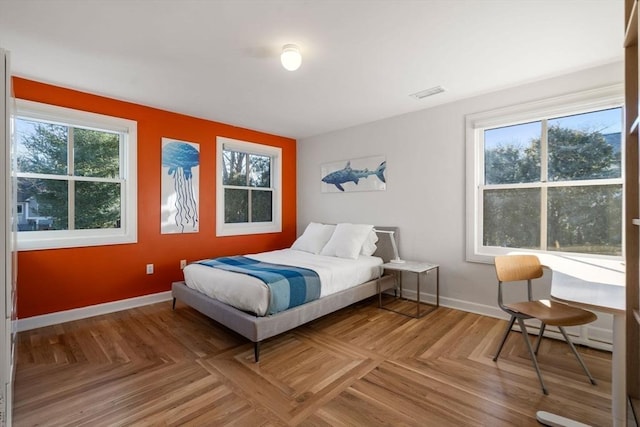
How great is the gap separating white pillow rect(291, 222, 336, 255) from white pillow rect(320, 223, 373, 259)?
13 cm

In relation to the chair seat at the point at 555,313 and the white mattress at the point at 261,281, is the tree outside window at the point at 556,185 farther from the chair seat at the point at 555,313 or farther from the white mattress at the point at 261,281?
the white mattress at the point at 261,281

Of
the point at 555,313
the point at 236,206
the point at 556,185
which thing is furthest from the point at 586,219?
the point at 236,206

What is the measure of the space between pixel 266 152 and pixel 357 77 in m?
2.43

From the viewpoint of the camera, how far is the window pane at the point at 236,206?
4465 millimetres

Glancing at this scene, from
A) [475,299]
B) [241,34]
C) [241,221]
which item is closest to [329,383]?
[475,299]

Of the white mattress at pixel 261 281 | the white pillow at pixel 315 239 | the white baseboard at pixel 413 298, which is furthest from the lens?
the white pillow at pixel 315 239

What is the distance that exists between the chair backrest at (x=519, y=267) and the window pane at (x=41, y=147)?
4424 millimetres

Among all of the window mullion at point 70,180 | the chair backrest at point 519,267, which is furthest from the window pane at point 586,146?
the window mullion at point 70,180

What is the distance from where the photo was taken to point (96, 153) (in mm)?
3357

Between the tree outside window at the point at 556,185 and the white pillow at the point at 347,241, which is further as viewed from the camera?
the white pillow at the point at 347,241

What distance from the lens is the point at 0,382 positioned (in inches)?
51.5

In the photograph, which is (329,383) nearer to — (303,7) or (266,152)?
(303,7)

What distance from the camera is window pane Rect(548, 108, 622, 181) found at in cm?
260

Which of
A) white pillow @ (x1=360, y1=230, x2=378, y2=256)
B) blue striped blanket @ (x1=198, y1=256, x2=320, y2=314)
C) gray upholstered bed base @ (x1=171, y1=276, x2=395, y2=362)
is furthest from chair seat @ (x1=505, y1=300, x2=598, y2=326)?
white pillow @ (x1=360, y1=230, x2=378, y2=256)
